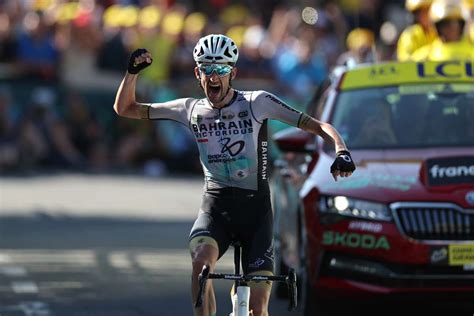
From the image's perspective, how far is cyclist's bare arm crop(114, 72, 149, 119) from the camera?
8547 mm

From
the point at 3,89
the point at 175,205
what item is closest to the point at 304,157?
A: the point at 175,205

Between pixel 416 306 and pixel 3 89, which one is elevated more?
pixel 3 89

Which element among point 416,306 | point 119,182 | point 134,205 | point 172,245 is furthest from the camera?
point 119,182

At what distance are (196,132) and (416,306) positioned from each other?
3.28 metres

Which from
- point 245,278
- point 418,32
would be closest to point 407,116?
point 245,278

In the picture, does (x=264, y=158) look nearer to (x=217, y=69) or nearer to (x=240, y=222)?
(x=240, y=222)

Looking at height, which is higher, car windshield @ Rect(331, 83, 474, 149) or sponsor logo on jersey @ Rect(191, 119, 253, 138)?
sponsor logo on jersey @ Rect(191, 119, 253, 138)

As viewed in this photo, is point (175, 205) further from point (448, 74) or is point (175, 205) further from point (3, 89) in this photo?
point (448, 74)

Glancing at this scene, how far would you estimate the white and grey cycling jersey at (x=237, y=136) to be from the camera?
8492mm

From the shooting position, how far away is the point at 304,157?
11.2 metres

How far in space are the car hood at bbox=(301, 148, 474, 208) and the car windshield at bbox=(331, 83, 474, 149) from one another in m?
0.25

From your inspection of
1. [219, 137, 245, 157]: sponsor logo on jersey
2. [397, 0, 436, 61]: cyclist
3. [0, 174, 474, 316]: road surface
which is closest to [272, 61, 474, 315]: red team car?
[0, 174, 474, 316]: road surface

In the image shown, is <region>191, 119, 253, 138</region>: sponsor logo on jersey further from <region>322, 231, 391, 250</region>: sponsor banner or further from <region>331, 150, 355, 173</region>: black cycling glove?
<region>322, 231, 391, 250</region>: sponsor banner

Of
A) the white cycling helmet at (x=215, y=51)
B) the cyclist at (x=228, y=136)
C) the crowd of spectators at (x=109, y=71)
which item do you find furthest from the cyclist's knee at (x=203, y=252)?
the crowd of spectators at (x=109, y=71)
